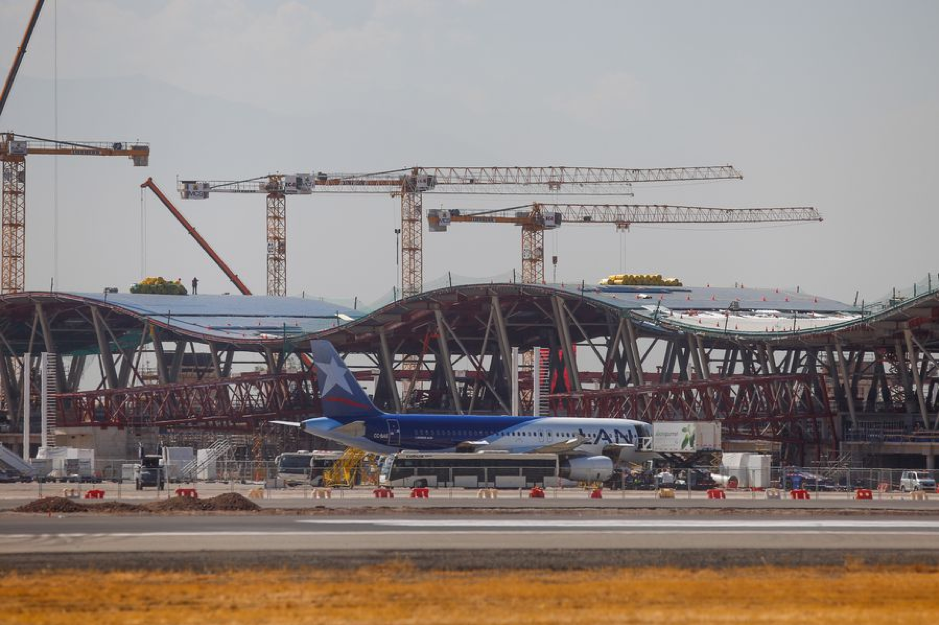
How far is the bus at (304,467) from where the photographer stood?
8644cm

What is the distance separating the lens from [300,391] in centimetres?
13612

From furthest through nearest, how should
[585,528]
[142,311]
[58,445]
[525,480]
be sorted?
1. [142,311]
2. [58,445]
3. [525,480]
4. [585,528]

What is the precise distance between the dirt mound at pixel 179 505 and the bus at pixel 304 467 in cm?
2909

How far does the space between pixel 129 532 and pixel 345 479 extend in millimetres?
42255

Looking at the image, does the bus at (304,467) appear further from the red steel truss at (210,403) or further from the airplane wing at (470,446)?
the red steel truss at (210,403)

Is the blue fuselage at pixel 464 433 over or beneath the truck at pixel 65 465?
over

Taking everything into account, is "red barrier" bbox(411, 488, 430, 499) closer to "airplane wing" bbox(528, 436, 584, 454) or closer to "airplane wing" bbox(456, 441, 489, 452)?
"airplane wing" bbox(456, 441, 489, 452)

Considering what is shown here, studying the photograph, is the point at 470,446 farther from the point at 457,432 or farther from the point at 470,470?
the point at 470,470

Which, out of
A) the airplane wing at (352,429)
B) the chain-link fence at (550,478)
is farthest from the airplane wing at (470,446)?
the airplane wing at (352,429)

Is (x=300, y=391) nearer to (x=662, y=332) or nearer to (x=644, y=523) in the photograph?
(x=662, y=332)

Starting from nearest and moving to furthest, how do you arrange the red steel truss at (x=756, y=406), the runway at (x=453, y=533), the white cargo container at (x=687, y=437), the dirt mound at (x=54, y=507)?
the runway at (x=453, y=533) → the dirt mound at (x=54, y=507) → the white cargo container at (x=687, y=437) → the red steel truss at (x=756, y=406)

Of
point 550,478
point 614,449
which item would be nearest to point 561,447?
point 614,449

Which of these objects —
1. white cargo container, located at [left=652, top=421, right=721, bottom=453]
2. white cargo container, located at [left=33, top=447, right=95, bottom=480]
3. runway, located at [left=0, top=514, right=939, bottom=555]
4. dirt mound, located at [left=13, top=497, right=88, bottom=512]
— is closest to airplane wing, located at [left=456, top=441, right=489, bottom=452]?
white cargo container, located at [left=652, top=421, right=721, bottom=453]

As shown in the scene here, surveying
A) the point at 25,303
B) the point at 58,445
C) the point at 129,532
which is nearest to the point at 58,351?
the point at 25,303
